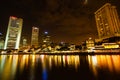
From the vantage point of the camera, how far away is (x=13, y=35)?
170 metres

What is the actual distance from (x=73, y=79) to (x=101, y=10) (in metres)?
178

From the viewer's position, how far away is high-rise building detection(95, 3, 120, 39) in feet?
502

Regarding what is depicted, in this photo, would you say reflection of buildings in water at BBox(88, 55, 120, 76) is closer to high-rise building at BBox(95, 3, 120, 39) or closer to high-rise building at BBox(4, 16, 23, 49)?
high-rise building at BBox(95, 3, 120, 39)

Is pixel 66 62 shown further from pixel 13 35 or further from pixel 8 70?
pixel 13 35

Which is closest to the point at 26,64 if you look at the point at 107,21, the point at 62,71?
the point at 62,71

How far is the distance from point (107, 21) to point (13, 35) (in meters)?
133

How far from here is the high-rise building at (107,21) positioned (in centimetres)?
15288

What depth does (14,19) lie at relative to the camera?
652ft

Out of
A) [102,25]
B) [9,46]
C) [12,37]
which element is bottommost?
[9,46]

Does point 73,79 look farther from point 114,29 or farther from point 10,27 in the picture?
point 10,27

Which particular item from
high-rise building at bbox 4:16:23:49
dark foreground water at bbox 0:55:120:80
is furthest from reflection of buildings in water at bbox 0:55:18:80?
high-rise building at bbox 4:16:23:49

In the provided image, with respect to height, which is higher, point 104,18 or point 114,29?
point 104,18

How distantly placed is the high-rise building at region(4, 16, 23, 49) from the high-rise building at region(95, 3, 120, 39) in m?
121

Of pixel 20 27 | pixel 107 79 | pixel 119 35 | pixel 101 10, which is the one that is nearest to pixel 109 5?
pixel 101 10
